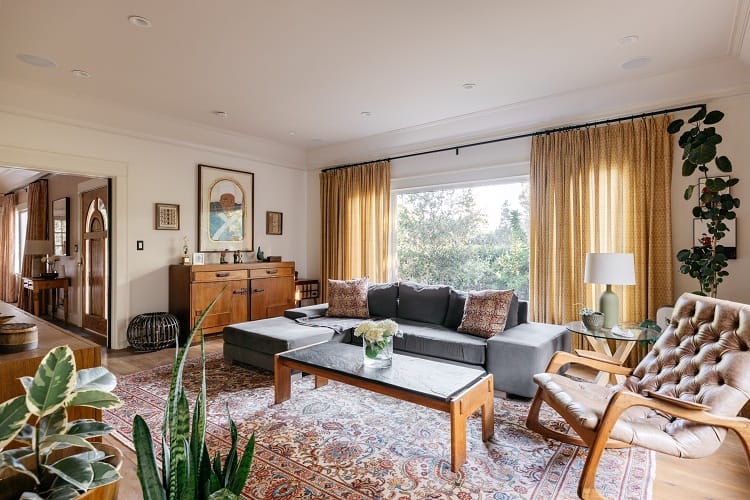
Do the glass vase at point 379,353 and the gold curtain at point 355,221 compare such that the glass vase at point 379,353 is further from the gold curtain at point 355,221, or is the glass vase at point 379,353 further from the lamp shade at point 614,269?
the gold curtain at point 355,221

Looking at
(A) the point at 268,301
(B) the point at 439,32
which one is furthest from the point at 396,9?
(A) the point at 268,301

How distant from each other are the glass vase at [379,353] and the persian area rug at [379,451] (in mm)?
389

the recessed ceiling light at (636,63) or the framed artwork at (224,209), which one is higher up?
the recessed ceiling light at (636,63)

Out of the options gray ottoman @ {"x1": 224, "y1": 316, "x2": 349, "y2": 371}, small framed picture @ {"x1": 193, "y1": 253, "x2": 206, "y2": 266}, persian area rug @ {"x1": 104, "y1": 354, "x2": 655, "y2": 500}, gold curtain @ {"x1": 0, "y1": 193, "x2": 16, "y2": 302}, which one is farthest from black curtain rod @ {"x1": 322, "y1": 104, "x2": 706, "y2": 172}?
gold curtain @ {"x1": 0, "y1": 193, "x2": 16, "y2": 302}

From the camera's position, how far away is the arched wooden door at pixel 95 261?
17.2ft

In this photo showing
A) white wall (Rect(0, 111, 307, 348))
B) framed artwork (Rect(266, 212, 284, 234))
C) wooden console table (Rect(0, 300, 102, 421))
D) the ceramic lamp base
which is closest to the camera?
wooden console table (Rect(0, 300, 102, 421))

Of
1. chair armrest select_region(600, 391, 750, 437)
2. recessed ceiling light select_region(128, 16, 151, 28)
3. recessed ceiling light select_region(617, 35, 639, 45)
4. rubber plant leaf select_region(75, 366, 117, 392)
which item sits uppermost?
recessed ceiling light select_region(128, 16, 151, 28)

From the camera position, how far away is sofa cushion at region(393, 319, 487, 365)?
3410mm

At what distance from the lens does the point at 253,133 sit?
5.71 metres

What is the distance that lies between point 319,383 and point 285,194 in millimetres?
3798

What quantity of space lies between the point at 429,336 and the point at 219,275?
9.40 feet

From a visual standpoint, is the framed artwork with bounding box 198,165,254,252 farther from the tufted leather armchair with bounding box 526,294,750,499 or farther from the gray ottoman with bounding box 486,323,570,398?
the tufted leather armchair with bounding box 526,294,750,499

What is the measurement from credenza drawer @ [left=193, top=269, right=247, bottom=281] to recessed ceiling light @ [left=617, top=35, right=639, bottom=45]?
15.3 ft

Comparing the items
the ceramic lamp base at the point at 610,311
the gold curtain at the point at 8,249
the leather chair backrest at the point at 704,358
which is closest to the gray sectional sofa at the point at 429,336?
the ceramic lamp base at the point at 610,311
